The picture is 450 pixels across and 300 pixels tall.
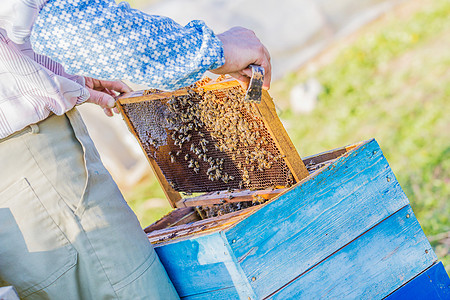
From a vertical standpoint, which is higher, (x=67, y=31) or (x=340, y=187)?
(x=67, y=31)

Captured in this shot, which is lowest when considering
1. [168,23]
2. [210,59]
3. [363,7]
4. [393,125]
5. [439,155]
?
[439,155]

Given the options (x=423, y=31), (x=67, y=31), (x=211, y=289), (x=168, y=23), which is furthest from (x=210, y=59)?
(x=423, y=31)

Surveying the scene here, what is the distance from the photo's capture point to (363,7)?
7.99 metres

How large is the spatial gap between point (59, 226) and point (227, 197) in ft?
3.07

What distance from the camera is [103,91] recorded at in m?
2.50

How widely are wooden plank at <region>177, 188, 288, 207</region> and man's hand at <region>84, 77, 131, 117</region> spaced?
634mm

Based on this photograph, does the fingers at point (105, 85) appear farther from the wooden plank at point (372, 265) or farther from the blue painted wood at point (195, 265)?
the wooden plank at point (372, 265)

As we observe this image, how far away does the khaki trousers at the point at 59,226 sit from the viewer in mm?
1754

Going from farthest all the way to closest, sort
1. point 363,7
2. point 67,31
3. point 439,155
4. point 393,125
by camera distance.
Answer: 1. point 363,7
2. point 393,125
3. point 439,155
4. point 67,31

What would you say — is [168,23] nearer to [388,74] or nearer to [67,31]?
[67,31]

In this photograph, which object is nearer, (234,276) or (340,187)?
(234,276)

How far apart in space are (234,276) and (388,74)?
17.0 ft

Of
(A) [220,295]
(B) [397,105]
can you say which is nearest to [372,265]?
(A) [220,295]

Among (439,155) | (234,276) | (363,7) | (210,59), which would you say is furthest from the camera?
(363,7)
